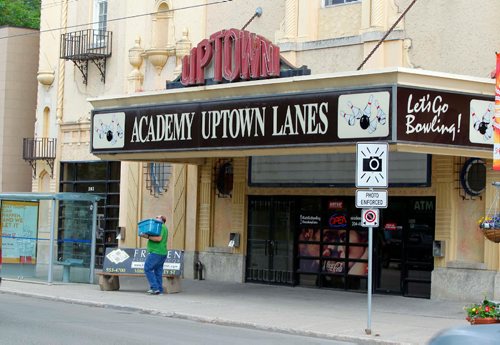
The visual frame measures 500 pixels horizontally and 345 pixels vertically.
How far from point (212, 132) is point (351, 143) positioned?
404 centimetres

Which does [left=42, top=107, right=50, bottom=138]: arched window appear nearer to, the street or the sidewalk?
the sidewalk

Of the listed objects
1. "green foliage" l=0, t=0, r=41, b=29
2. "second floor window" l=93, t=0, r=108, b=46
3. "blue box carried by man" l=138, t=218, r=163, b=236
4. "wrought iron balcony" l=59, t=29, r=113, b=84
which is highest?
"green foliage" l=0, t=0, r=41, b=29

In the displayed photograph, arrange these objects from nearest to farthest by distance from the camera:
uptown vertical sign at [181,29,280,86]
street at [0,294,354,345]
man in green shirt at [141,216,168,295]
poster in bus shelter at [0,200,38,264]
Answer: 1. street at [0,294,354,345]
2. uptown vertical sign at [181,29,280,86]
3. man in green shirt at [141,216,168,295]
4. poster in bus shelter at [0,200,38,264]

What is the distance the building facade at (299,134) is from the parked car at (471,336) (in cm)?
967

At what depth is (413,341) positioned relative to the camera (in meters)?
15.6

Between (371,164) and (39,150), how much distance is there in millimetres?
18778

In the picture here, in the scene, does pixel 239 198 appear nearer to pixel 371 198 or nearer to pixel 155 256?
pixel 155 256

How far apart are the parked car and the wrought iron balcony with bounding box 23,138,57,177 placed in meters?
26.8

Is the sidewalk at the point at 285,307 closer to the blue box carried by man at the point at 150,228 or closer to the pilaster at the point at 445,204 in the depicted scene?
the pilaster at the point at 445,204

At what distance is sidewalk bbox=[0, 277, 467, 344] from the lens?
16922mm

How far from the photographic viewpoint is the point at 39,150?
32812 mm

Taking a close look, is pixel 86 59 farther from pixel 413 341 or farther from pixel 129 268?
pixel 413 341

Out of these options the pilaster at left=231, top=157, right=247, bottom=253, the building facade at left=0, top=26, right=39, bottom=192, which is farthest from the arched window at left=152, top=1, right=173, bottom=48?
the building facade at left=0, top=26, right=39, bottom=192

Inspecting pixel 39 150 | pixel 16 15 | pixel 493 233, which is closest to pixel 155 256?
pixel 493 233
